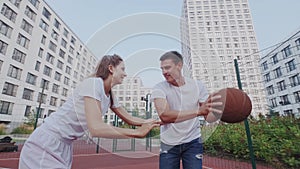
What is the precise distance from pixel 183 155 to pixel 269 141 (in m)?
4.19

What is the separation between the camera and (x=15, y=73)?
2006cm

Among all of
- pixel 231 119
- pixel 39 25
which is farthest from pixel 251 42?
pixel 231 119

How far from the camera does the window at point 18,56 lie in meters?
20.0

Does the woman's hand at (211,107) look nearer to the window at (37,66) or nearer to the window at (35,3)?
the window at (37,66)

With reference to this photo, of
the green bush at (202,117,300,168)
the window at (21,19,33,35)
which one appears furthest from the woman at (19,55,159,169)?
the window at (21,19,33,35)

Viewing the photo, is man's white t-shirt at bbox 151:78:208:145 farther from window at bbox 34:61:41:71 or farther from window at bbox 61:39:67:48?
window at bbox 61:39:67:48

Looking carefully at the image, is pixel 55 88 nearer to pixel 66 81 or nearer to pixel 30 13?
pixel 66 81

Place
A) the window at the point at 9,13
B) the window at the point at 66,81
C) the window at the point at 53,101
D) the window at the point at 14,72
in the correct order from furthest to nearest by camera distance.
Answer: the window at the point at 66,81 → the window at the point at 53,101 → the window at the point at 14,72 → the window at the point at 9,13

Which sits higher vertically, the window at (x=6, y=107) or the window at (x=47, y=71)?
the window at (x=47, y=71)

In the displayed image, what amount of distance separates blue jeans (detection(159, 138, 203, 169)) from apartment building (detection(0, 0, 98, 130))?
14.6 metres

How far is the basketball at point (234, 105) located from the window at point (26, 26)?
25.1 metres

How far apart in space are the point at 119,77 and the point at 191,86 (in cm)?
82

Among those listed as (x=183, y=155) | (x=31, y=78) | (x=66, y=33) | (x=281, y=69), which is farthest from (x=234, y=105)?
(x=66, y=33)

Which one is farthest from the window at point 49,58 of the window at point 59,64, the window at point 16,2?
the window at point 16,2
